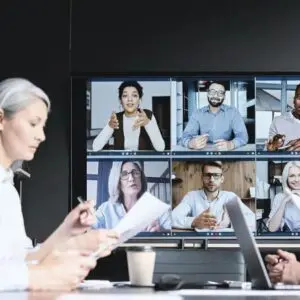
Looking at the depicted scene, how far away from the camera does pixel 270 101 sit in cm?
532

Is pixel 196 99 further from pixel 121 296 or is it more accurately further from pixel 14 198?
pixel 121 296

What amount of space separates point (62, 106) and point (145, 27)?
0.74m

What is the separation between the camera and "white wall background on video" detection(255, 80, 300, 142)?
209 inches

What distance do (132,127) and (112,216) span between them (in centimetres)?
58

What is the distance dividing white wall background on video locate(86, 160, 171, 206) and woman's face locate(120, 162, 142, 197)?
6 cm

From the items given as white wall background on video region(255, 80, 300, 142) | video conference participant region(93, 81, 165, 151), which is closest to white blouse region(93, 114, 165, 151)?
video conference participant region(93, 81, 165, 151)

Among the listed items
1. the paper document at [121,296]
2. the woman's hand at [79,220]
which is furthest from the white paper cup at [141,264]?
the paper document at [121,296]

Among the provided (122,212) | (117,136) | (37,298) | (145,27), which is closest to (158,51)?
(145,27)

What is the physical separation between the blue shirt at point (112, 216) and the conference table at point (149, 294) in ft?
8.38

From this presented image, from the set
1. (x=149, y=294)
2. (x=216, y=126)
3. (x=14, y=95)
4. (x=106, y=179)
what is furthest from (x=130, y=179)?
(x=149, y=294)

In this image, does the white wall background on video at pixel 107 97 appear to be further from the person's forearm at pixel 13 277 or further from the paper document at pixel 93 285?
the person's forearm at pixel 13 277

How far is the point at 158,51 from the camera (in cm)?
546

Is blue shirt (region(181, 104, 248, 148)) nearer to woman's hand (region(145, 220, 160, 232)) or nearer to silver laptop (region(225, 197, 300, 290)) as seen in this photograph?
woman's hand (region(145, 220, 160, 232))

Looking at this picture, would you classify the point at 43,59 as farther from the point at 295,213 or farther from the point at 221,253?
the point at 221,253
